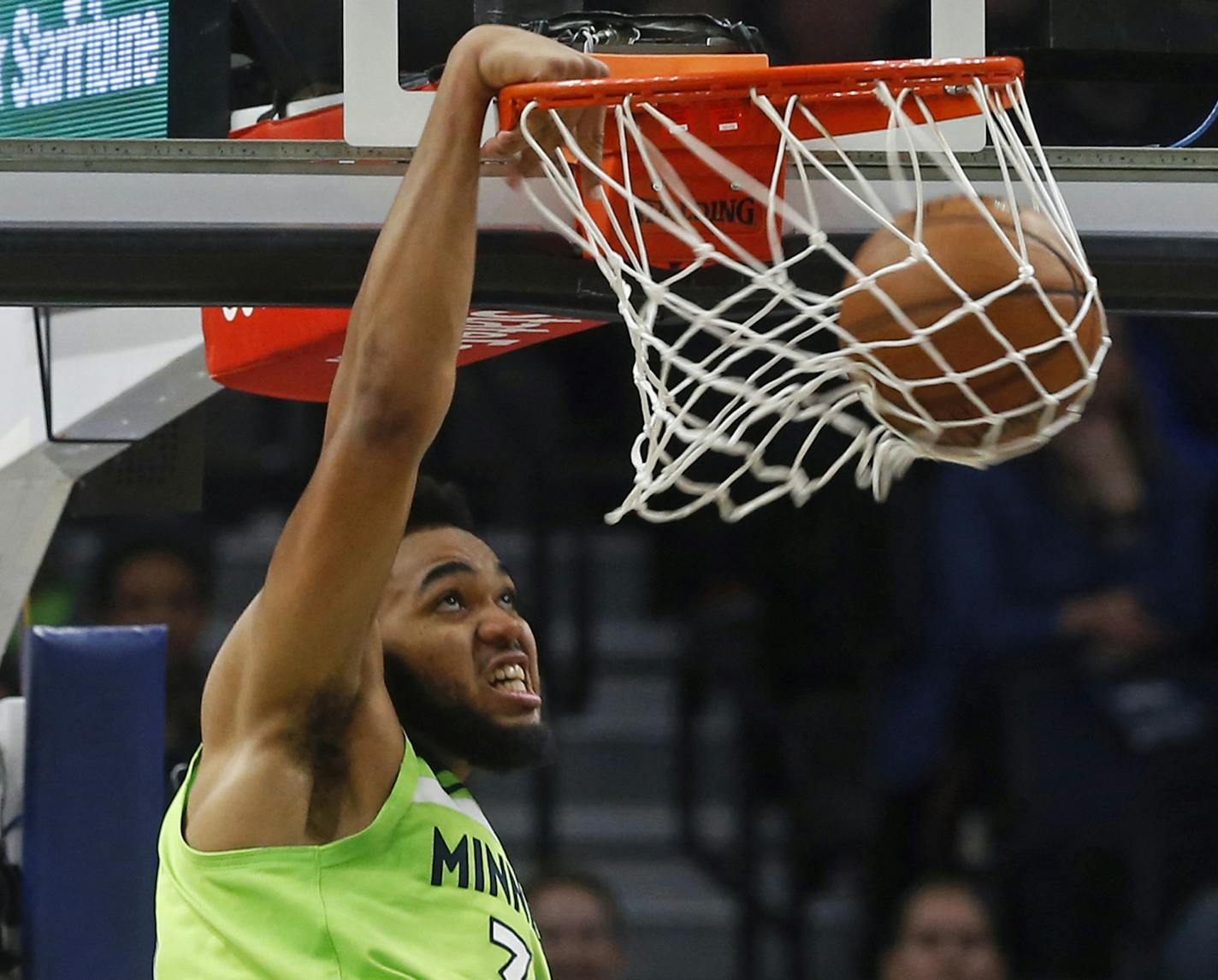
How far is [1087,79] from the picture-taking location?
2.94 meters

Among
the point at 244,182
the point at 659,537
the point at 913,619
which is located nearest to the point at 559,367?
the point at 659,537

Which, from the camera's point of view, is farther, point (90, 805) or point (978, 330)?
point (90, 805)

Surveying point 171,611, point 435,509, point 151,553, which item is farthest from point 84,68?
point 151,553

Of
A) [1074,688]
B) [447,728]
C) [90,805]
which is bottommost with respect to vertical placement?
[1074,688]

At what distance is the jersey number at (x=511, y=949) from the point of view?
1.93 metres

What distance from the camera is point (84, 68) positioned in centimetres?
272

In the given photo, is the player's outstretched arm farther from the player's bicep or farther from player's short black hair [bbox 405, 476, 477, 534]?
player's short black hair [bbox 405, 476, 477, 534]

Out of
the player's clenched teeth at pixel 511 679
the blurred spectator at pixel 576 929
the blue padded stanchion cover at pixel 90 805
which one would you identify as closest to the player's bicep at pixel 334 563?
the player's clenched teeth at pixel 511 679

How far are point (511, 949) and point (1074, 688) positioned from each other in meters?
2.91

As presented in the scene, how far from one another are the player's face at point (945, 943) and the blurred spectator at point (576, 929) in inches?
26.3

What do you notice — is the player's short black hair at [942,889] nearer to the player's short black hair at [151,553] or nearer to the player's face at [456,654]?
the player's short black hair at [151,553]

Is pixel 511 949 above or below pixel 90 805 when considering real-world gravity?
above

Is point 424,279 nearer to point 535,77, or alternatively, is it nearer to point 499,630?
point 535,77

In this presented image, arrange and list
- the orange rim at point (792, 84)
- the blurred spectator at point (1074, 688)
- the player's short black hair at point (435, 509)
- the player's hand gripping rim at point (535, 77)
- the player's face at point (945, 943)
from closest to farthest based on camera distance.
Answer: the player's hand gripping rim at point (535, 77) < the orange rim at point (792, 84) < the player's short black hair at point (435, 509) < the player's face at point (945, 943) < the blurred spectator at point (1074, 688)
